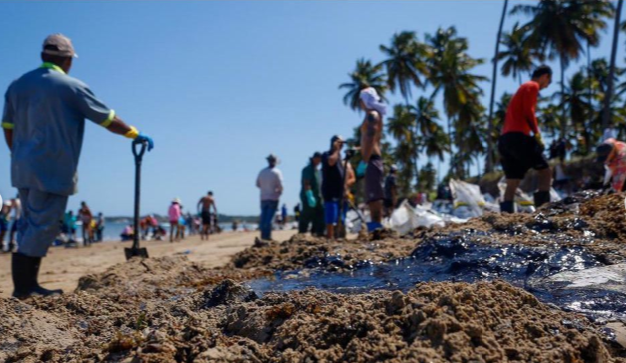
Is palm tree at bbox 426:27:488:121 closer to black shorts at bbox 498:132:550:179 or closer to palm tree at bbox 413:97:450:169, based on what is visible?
palm tree at bbox 413:97:450:169

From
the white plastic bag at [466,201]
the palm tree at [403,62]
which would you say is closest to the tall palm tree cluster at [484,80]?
the palm tree at [403,62]

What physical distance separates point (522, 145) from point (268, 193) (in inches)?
176

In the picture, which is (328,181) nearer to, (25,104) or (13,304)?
(25,104)

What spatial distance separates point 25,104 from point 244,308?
2753mm

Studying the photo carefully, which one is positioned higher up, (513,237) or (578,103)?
(578,103)

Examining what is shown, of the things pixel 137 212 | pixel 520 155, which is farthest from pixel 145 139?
pixel 520 155

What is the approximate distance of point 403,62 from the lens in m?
41.2

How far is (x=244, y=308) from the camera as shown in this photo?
84.4 inches

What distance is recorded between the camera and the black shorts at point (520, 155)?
5.56 metres

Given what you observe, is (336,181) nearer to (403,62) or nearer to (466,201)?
(466,201)

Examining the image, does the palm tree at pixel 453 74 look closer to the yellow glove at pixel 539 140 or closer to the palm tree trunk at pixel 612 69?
the palm tree trunk at pixel 612 69

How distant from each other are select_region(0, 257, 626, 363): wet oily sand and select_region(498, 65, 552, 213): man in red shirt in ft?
12.9

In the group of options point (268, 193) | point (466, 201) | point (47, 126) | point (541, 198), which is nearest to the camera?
point (47, 126)

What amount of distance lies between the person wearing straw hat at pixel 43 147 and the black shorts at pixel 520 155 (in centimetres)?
425
